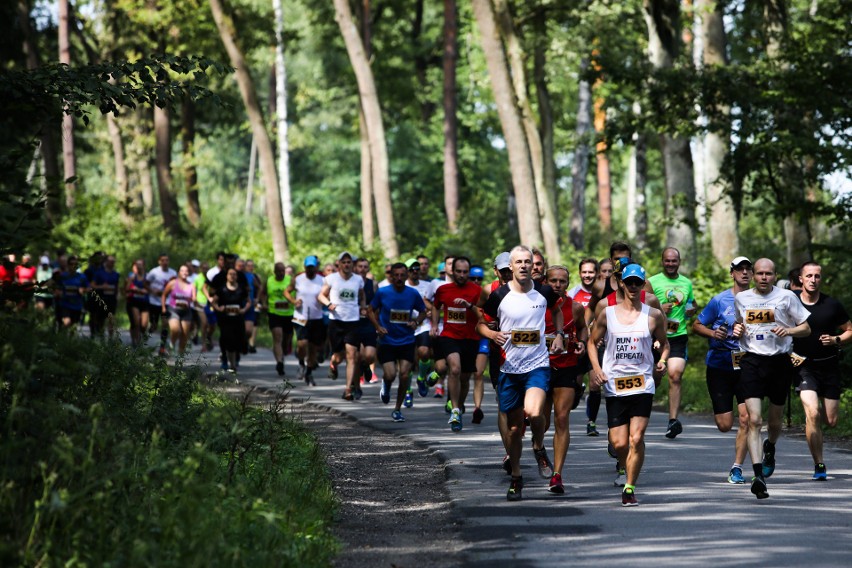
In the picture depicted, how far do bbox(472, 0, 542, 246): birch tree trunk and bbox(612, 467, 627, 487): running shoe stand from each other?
623 inches

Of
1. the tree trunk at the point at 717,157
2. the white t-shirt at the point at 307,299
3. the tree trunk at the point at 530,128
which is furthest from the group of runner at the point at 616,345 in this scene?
the tree trunk at the point at 530,128

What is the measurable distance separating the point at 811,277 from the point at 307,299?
11.3 m

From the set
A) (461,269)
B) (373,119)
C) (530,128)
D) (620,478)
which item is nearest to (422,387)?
(461,269)

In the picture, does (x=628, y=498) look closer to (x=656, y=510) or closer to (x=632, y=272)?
(x=656, y=510)

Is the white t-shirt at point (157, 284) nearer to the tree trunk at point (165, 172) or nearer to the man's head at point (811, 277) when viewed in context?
the man's head at point (811, 277)

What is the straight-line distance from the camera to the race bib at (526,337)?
11.2 m

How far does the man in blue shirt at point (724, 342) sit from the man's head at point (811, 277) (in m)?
0.54

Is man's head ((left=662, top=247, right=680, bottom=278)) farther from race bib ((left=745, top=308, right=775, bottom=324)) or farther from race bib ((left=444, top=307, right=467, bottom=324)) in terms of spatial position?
race bib ((left=745, top=308, right=775, bottom=324))

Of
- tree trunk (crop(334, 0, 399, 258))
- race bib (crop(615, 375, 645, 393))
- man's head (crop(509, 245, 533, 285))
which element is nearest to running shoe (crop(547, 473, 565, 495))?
race bib (crop(615, 375, 645, 393))

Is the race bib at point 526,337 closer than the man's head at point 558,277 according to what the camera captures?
Yes

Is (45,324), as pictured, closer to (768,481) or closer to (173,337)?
(768,481)

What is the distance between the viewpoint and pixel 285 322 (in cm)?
2484

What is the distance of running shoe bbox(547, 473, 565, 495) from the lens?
1112cm

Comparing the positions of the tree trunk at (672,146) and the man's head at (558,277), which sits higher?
the tree trunk at (672,146)
